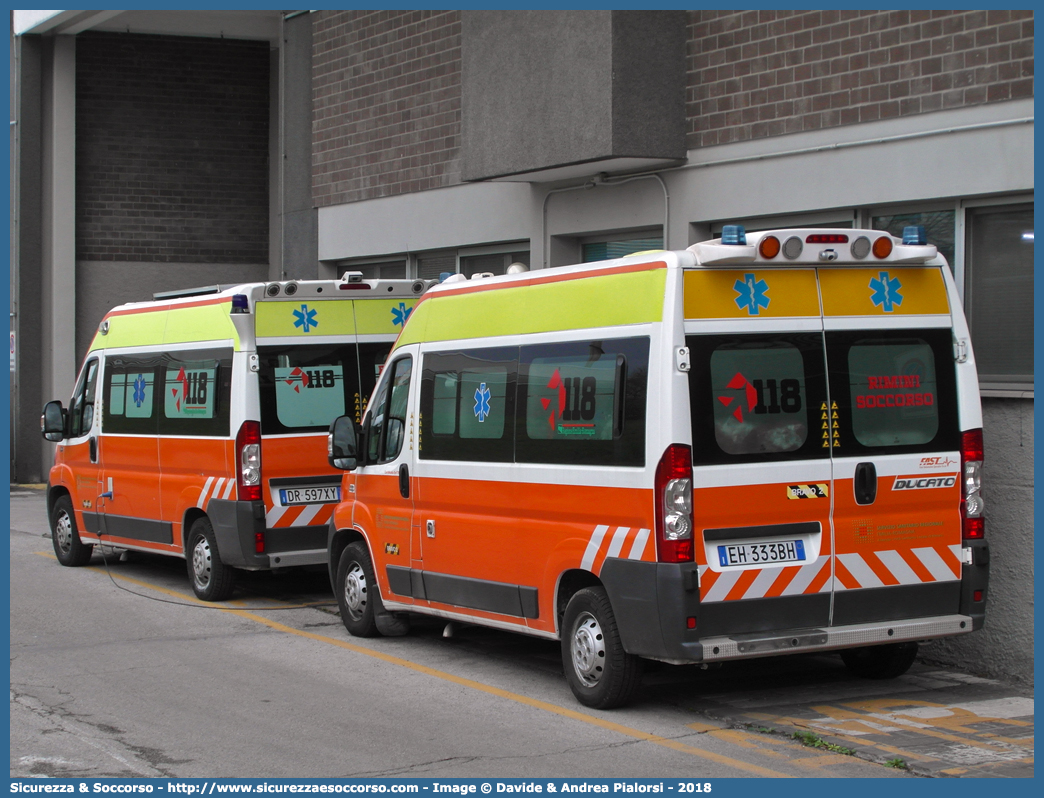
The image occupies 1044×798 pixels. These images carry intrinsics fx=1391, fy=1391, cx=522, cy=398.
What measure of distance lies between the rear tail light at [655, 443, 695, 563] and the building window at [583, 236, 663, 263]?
20.8 ft

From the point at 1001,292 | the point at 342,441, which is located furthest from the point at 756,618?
the point at 1001,292

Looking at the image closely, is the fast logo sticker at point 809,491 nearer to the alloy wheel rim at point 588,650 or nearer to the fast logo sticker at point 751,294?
the fast logo sticker at point 751,294

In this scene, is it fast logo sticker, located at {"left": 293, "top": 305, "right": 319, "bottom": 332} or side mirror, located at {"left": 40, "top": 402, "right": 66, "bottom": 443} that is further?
side mirror, located at {"left": 40, "top": 402, "right": 66, "bottom": 443}

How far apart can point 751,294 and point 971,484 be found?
1.78m

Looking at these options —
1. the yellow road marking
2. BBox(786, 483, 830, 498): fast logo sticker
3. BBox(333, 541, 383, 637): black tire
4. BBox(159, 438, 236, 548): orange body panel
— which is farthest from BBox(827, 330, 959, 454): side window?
BBox(159, 438, 236, 548): orange body panel

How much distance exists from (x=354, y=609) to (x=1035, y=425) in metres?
5.04

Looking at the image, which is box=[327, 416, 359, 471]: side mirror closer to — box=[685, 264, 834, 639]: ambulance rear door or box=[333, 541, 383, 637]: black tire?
box=[333, 541, 383, 637]: black tire

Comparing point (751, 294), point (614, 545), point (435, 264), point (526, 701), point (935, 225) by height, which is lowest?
point (526, 701)

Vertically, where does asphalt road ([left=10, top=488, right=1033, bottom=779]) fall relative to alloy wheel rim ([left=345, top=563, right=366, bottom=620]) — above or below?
below

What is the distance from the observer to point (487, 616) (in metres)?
8.91

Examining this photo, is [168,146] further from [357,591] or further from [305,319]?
[357,591]

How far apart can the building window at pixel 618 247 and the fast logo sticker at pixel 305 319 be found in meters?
3.15

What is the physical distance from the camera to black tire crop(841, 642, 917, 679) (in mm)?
8539

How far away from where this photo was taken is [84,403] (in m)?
14.2
